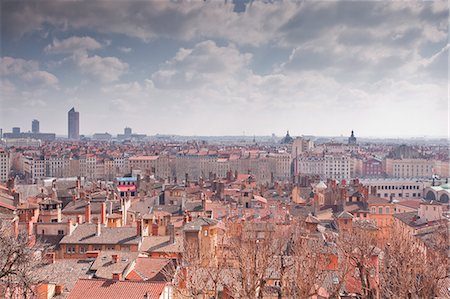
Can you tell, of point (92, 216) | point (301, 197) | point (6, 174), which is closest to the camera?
point (92, 216)

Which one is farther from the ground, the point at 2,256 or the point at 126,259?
the point at 2,256

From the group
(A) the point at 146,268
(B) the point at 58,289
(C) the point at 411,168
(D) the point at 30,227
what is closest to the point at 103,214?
(D) the point at 30,227

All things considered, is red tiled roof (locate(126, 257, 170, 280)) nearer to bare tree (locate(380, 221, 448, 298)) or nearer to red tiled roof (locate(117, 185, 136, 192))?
bare tree (locate(380, 221, 448, 298))

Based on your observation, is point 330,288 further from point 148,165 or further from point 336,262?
point 148,165

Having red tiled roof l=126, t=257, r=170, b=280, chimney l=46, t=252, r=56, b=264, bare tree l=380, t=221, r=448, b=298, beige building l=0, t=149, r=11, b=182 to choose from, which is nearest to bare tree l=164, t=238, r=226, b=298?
red tiled roof l=126, t=257, r=170, b=280

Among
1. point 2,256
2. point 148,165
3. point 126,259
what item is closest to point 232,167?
point 148,165

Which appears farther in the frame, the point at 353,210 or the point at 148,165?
the point at 148,165
